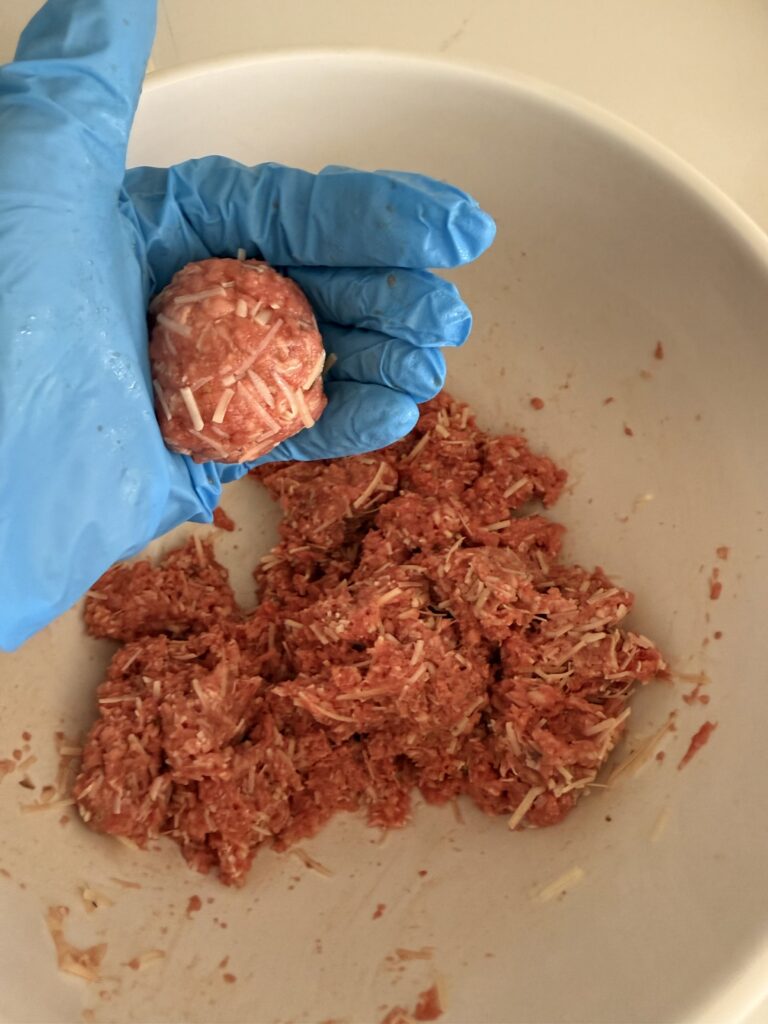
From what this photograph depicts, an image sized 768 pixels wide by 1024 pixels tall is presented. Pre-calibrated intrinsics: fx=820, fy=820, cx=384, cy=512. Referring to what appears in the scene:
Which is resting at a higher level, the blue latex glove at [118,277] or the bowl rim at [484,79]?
the bowl rim at [484,79]

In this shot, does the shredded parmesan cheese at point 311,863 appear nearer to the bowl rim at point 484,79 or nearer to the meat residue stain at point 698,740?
the meat residue stain at point 698,740

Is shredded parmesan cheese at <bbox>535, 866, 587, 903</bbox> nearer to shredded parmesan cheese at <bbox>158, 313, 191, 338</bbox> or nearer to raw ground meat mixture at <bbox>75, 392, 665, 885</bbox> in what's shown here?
raw ground meat mixture at <bbox>75, 392, 665, 885</bbox>

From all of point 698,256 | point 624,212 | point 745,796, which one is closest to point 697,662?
point 745,796

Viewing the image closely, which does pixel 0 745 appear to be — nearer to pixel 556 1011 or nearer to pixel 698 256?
pixel 556 1011

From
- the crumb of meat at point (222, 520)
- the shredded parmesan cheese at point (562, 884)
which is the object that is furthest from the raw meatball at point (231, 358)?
the shredded parmesan cheese at point (562, 884)

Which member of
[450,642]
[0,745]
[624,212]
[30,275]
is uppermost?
[624,212]
